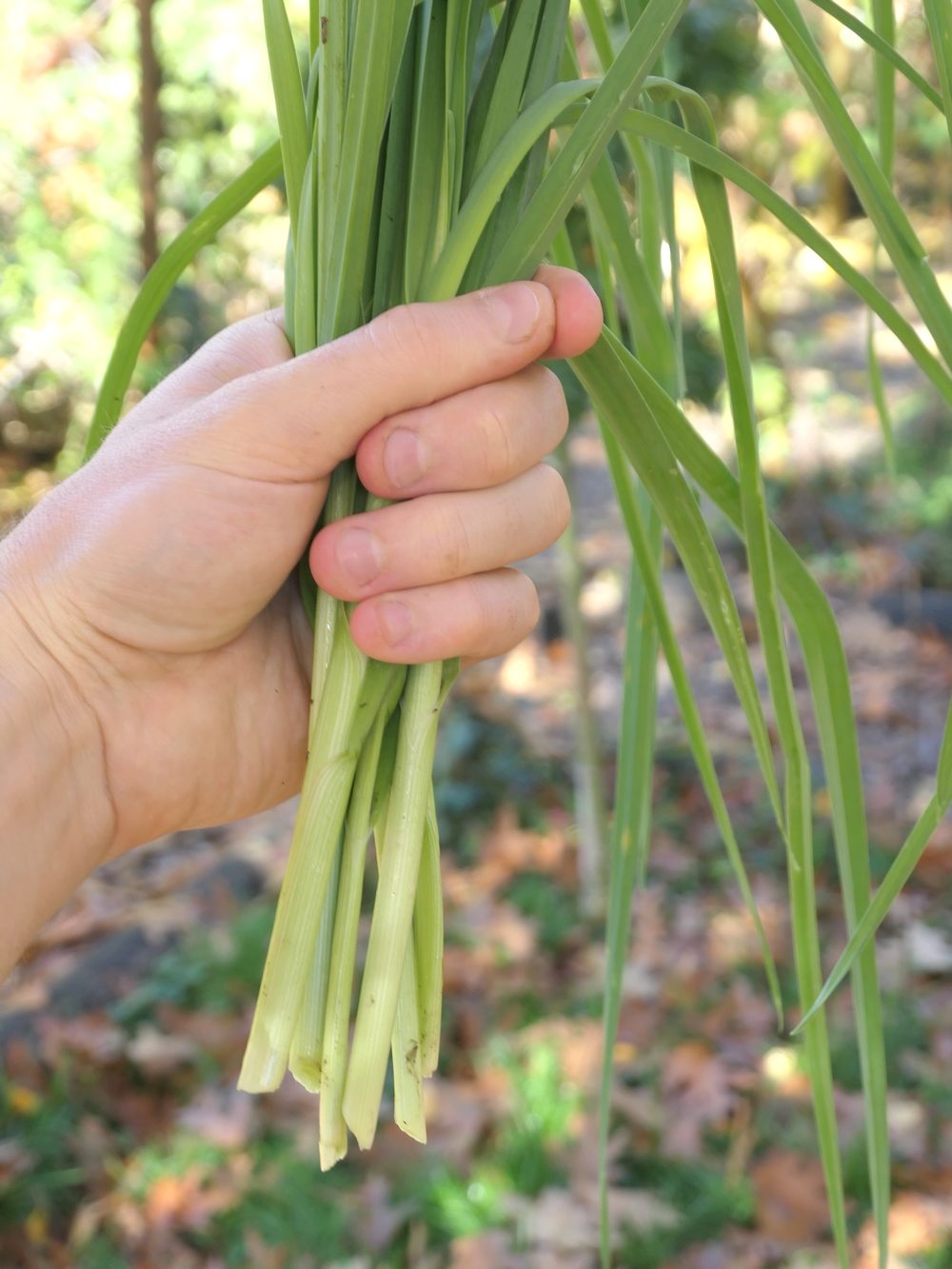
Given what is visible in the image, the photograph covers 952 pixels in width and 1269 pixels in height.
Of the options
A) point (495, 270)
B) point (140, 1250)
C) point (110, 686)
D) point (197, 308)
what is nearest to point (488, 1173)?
point (140, 1250)

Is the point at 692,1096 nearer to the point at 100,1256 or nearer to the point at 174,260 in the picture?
the point at 100,1256

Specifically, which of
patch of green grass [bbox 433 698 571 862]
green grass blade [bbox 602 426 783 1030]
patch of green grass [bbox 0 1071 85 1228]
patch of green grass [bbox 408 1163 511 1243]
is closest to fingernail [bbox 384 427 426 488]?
green grass blade [bbox 602 426 783 1030]

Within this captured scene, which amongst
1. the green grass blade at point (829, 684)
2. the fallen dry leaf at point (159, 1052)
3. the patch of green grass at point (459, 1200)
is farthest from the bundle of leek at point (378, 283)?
the fallen dry leaf at point (159, 1052)

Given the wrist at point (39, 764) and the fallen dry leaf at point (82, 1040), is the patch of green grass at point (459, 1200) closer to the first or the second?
the fallen dry leaf at point (82, 1040)

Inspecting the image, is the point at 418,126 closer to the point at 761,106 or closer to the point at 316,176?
the point at 316,176

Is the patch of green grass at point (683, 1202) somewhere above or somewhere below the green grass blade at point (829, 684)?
below

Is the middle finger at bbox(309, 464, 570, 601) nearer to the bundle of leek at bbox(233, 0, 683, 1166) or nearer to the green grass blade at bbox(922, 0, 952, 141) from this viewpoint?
the bundle of leek at bbox(233, 0, 683, 1166)
